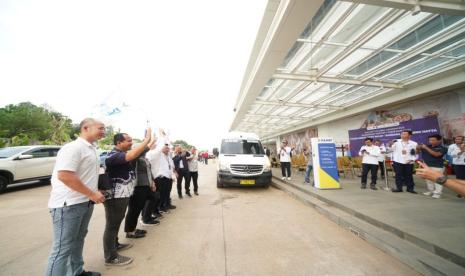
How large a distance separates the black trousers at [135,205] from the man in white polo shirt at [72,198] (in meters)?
1.07

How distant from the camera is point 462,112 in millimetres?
7891

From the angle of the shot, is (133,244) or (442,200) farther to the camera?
(442,200)

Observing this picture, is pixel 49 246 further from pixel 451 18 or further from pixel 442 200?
pixel 451 18

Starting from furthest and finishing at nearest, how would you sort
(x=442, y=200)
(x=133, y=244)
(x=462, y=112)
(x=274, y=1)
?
1. (x=462, y=112)
2. (x=274, y=1)
3. (x=442, y=200)
4. (x=133, y=244)

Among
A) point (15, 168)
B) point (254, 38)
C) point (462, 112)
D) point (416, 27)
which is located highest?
point (254, 38)

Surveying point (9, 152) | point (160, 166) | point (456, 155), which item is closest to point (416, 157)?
point (456, 155)

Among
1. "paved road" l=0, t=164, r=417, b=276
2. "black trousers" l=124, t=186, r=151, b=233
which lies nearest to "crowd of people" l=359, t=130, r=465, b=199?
"paved road" l=0, t=164, r=417, b=276

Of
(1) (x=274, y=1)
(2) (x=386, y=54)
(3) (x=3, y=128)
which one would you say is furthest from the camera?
(3) (x=3, y=128)

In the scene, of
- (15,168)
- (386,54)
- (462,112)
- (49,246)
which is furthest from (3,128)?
(462,112)

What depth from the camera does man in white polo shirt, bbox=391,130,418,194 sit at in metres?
5.77

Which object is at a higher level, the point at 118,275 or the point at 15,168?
the point at 15,168

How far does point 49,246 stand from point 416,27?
8963 mm

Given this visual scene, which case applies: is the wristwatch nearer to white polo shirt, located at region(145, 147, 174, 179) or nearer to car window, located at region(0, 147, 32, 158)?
white polo shirt, located at region(145, 147, 174, 179)

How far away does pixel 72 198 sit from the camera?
2.05m
